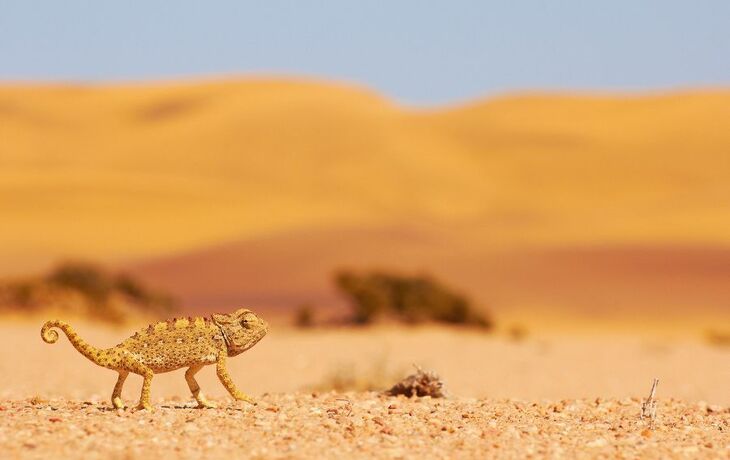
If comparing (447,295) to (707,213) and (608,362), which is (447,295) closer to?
(608,362)

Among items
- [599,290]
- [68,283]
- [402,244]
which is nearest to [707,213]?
[402,244]

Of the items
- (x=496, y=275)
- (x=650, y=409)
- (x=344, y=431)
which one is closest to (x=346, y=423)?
(x=344, y=431)

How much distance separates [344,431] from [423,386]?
7.67 ft

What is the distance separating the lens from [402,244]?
45656 millimetres

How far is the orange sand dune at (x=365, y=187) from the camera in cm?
3984

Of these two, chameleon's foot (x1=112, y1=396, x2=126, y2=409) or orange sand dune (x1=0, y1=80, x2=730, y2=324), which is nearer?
chameleon's foot (x1=112, y1=396, x2=126, y2=409)

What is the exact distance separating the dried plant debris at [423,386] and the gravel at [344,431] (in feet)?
1.58

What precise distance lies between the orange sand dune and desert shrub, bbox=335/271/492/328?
6082 millimetres

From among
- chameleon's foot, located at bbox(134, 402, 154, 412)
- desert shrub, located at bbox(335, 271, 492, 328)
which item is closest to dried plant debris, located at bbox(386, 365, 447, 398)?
chameleon's foot, located at bbox(134, 402, 154, 412)

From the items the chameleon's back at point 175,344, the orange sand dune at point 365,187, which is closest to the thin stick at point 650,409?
the chameleon's back at point 175,344

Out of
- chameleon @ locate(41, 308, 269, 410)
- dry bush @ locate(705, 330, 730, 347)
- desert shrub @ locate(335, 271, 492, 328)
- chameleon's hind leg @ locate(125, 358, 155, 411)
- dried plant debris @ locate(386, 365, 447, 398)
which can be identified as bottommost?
dry bush @ locate(705, 330, 730, 347)

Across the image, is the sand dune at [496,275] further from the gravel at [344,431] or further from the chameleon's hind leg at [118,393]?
the chameleon's hind leg at [118,393]

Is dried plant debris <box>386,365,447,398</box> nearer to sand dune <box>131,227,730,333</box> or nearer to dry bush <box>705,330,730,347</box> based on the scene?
dry bush <box>705,330,730,347</box>

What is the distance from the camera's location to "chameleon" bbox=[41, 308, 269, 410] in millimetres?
8430
